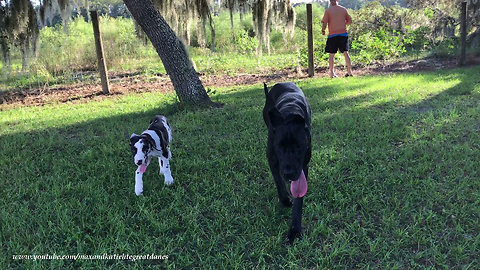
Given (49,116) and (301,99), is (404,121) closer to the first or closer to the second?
(301,99)

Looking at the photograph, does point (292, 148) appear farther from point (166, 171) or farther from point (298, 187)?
point (166, 171)

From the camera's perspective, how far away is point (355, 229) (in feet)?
9.20

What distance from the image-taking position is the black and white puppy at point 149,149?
10.5 ft

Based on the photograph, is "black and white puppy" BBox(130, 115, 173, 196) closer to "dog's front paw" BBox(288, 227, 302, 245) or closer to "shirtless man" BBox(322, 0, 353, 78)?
"dog's front paw" BBox(288, 227, 302, 245)

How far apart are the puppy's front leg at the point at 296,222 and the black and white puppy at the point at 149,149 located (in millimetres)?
1410

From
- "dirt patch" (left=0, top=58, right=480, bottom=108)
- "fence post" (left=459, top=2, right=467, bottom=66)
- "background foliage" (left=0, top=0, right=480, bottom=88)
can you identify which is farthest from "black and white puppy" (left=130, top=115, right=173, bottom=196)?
"fence post" (left=459, top=2, right=467, bottom=66)

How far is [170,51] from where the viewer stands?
6461 millimetres

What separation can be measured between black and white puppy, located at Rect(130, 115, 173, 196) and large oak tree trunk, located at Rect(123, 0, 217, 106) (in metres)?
2.81

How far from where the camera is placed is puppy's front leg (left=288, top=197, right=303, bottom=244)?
271 centimetres

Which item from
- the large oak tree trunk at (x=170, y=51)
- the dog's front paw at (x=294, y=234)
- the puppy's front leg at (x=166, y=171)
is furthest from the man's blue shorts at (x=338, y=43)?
the dog's front paw at (x=294, y=234)

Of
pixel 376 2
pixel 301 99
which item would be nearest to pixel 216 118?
pixel 301 99

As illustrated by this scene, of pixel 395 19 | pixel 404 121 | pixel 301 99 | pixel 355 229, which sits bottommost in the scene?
pixel 355 229

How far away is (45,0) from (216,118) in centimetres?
630

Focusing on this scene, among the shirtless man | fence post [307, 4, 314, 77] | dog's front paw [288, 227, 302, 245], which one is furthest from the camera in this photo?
fence post [307, 4, 314, 77]
